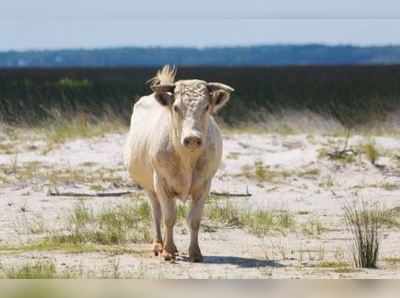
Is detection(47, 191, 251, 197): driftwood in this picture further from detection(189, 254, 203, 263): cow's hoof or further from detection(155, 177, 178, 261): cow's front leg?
detection(189, 254, 203, 263): cow's hoof

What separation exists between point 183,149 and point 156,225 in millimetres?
Result: 1404

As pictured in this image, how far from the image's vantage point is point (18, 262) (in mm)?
10375

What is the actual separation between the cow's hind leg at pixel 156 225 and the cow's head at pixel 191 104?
1.37 m

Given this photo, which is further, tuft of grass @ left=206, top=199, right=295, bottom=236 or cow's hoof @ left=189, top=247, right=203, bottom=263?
tuft of grass @ left=206, top=199, right=295, bottom=236

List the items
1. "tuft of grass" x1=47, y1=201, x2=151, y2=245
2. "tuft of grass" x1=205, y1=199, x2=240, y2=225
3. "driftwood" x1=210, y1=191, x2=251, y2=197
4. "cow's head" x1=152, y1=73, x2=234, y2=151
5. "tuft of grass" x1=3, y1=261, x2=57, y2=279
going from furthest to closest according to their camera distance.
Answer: "driftwood" x1=210, y1=191, x2=251, y2=197, "tuft of grass" x1=205, y1=199, x2=240, y2=225, "tuft of grass" x1=47, y1=201, x2=151, y2=245, "cow's head" x1=152, y1=73, x2=234, y2=151, "tuft of grass" x1=3, y1=261, x2=57, y2=279

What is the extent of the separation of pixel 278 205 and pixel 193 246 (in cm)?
487

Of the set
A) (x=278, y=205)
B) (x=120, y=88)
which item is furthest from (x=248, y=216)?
(x=120, y=88)

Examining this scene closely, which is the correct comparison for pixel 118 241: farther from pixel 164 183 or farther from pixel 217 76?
pixel 217 76

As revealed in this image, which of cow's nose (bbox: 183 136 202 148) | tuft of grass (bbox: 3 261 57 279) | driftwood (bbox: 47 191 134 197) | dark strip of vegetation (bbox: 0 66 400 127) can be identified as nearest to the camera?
tuft of grass (bbox: 3 261 57 279)

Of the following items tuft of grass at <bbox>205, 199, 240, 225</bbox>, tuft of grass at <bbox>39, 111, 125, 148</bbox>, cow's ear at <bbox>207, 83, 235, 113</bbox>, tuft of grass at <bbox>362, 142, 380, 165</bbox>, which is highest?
tuft of grass at <bbox>39, 111, 125, 148</bbox>

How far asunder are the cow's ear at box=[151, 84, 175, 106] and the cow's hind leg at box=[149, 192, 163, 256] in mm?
1441

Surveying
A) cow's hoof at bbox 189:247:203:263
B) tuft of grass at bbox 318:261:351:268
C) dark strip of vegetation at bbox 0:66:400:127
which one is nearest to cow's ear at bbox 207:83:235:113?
cow's hoof at bbox 189:247:203:263

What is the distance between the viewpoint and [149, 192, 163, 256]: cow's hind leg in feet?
37.6

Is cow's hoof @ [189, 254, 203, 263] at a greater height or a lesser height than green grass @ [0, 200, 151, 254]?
lesser
